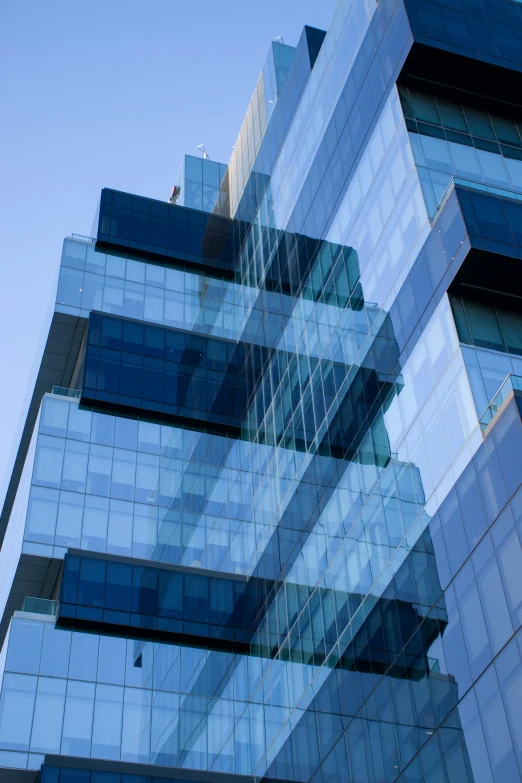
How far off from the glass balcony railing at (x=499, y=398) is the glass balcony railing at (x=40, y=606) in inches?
1271

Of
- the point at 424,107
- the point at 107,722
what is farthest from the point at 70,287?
the point at 424,107

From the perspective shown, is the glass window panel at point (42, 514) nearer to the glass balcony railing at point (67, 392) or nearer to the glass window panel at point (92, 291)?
the glass balcony railing at point (67, 392)

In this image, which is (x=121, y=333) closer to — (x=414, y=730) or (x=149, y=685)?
(x=149, y=685)

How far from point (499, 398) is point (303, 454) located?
709 inches

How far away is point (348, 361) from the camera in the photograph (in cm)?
4916

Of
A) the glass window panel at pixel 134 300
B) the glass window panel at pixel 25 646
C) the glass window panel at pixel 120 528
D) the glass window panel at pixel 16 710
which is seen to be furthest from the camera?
the glass window panel at pixel 134 300

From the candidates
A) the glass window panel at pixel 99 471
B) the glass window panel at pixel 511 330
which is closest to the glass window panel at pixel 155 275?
the glass window panel at pixel 99 471

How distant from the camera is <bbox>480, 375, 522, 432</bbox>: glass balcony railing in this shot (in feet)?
119

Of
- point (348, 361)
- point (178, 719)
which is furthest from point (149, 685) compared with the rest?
point (348, 361)

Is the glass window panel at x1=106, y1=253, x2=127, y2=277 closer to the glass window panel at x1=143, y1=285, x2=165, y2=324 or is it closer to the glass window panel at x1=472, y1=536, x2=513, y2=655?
the glass window panel at x1=143, y1=285, x2=165, y2=324

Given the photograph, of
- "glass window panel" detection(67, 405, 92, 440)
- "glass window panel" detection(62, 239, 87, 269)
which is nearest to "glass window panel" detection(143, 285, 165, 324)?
"glass window panel" detection(62, 239, 87, 269)

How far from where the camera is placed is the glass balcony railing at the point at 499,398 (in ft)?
119

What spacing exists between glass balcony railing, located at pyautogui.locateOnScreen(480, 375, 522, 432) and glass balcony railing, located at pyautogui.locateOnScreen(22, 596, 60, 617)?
106ft

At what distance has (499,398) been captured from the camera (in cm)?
3675
